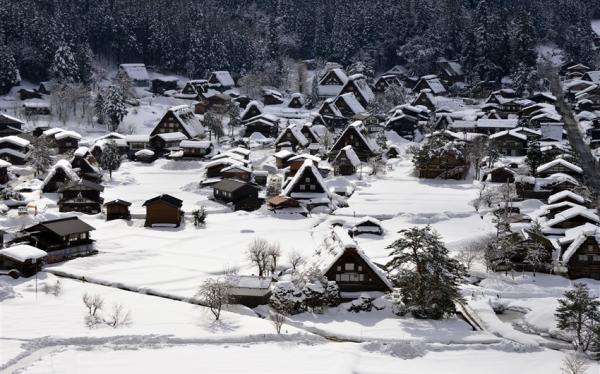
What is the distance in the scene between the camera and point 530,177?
159 feet

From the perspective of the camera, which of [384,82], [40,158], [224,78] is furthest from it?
[224,78]

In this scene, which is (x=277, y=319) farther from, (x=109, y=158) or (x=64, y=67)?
(x=64, y=67)

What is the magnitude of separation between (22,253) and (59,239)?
3.95 meters

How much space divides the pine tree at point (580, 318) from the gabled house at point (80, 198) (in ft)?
103

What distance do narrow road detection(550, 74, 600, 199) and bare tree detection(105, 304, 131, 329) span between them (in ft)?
109

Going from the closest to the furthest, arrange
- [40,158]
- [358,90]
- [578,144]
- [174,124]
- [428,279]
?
[428,279]
[40,158]
[578,144]
[174,124]
[358,90]

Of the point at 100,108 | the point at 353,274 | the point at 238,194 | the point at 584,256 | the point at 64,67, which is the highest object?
the point at 64,67

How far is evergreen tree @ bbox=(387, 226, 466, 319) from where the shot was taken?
2761 cm

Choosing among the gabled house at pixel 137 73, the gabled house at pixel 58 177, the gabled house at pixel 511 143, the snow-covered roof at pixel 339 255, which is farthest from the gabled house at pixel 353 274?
the gabled house at pixel 137 73

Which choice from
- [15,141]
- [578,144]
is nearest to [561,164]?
[578,144]

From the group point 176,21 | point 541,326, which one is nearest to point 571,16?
point 176,21

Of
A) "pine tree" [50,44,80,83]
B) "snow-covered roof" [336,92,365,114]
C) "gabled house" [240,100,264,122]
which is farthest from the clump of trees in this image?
"pine tree" [50,44,80,83]

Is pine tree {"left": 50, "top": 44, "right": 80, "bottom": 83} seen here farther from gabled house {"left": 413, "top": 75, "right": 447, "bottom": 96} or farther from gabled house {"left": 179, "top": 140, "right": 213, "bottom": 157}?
gabled house {"left": 413, "top": 75, "right": 447, "bottom": 96}

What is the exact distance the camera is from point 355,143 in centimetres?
6028
